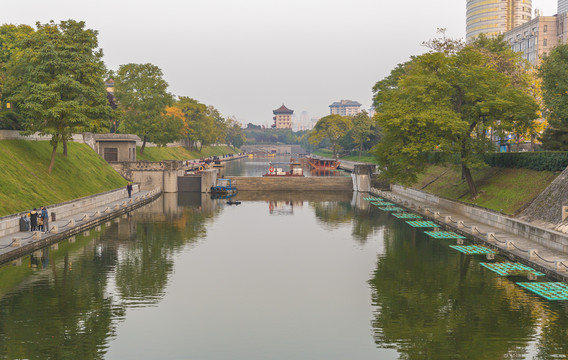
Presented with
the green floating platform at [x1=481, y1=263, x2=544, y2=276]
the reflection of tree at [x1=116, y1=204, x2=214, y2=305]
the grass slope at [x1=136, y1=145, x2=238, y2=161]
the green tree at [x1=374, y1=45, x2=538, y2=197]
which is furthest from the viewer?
the grass slope at [x1=136, y1=145, x2=238, y2=161]

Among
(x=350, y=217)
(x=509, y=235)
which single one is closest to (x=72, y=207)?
(x=350, y=217)

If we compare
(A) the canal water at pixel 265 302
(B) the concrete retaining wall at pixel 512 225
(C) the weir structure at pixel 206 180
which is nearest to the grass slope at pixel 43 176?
(A) the canal water at pixel 265 302

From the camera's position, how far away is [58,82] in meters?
53.5

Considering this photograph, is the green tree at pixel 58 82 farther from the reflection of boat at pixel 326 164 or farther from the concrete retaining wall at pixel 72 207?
the reflection of boat at pixel 326 164

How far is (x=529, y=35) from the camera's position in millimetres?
156000

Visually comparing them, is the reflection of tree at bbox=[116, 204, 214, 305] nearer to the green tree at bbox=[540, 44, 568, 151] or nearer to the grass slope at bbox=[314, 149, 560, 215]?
the grass slope at bbox=[314, 149, 560, 215]

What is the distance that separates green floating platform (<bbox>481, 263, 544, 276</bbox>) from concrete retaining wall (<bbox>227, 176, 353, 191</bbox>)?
56.3 metres

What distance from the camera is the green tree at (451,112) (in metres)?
51.3

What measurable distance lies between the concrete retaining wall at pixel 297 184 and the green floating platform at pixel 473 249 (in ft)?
163

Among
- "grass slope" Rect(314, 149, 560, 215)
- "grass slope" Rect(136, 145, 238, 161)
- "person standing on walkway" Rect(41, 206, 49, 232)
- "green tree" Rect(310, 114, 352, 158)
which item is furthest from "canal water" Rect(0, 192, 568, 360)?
"green tree" Rect(310, 114, 352, 158)

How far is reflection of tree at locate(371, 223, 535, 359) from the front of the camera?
20484mm

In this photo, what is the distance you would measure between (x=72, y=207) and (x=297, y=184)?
45259mm

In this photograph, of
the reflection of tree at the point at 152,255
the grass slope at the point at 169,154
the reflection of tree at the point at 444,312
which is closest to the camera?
the reflection of tree at the point at 444,312

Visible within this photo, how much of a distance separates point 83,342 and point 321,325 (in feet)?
32.1
